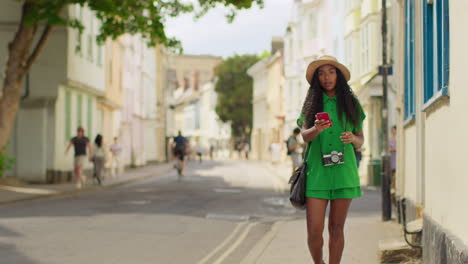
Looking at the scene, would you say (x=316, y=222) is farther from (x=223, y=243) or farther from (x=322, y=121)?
(x=223, y=243)

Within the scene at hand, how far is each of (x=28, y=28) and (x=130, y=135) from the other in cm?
2904

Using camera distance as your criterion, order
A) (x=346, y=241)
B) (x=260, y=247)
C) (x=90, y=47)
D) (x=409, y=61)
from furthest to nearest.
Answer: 1. (x=90, y=47)
2. (x=409, y=61)
3. (x=346, y=241)
4. (x=260, y=247)

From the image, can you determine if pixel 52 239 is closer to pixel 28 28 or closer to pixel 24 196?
pixel 24 196

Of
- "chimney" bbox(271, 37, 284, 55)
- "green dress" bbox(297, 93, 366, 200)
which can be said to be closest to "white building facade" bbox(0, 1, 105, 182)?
"green dress" bbox(297, 93, 366, 200)

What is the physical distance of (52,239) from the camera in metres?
10.6

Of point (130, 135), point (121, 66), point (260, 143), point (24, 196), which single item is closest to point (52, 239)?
point (24, 196)

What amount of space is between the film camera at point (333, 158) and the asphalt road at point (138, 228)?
316 cm

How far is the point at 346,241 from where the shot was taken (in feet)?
35.8

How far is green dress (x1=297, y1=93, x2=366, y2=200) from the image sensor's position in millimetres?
6301

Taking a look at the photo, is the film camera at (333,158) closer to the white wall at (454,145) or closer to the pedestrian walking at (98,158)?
the white wall at (454,145)

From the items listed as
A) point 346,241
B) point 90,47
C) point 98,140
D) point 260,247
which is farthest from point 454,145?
point 90,47

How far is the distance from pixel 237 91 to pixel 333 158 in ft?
270

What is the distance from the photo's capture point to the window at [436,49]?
700 cm

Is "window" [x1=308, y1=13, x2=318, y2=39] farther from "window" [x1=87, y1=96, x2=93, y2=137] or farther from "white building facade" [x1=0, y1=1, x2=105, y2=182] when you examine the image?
"white building facade" [x1=0, y1=1, x2=105, y2=182]
